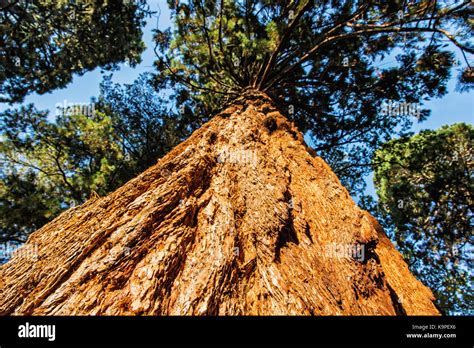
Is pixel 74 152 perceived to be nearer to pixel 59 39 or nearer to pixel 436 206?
pixel 59 39

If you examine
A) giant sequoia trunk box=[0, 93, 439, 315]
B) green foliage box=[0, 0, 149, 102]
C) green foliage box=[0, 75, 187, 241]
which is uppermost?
green foliage box=[0, 0, 149, 102]

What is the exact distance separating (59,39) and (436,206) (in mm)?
11397

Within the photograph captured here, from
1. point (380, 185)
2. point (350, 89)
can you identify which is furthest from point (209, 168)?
point (380, 185)

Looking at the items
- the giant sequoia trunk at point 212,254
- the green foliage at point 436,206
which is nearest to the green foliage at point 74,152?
the giant sequoia trunk at point 212,254

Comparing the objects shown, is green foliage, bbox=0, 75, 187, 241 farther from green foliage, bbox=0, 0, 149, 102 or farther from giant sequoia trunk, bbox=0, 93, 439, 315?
giant sequoia trunk, bbox=0, 93, 439, 315

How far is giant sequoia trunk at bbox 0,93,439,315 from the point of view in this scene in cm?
136

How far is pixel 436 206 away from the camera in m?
6.88

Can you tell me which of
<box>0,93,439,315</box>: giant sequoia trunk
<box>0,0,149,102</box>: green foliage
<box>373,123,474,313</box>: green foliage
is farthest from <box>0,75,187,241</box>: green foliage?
<box>373,123,474,313</box>: green foliage

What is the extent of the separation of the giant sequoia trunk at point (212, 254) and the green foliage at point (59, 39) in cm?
625

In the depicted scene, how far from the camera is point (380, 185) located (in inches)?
433

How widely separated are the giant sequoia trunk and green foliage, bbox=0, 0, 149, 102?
6.25m

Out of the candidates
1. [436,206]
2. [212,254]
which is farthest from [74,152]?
[436,206]

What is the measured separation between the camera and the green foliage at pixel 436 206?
646 centimetres
